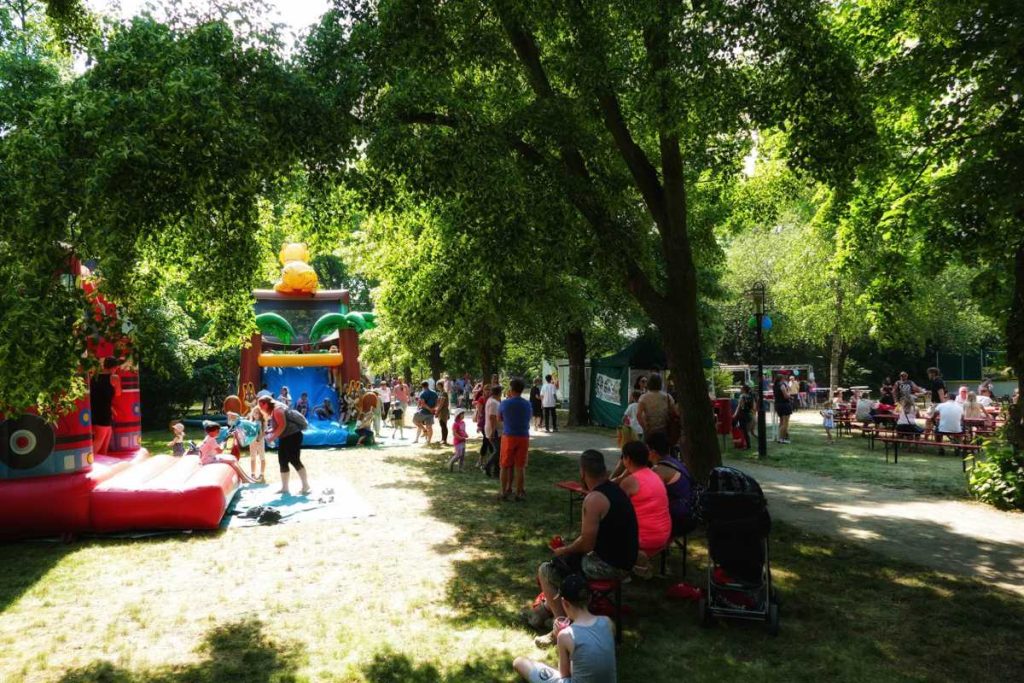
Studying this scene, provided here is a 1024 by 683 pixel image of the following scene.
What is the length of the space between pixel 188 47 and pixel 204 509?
557 centimetres

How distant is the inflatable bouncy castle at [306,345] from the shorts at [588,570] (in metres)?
14.4

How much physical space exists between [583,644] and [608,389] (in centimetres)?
1884

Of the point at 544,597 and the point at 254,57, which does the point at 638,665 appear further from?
the point at 254,57

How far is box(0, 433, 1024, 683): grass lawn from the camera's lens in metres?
4.98

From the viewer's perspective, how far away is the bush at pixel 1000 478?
32.6 feet

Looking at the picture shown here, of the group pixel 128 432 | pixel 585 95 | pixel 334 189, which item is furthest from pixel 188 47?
pixel 128 432

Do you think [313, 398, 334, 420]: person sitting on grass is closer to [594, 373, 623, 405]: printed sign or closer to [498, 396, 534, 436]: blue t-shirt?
[594, 373, 623, 405]: printed sign

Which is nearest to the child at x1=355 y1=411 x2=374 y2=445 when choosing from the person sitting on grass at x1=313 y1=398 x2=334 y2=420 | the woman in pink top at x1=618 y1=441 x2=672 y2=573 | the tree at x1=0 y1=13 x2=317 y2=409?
the person sitting on grass at x1=313 y1=398 x2=334 y2=420

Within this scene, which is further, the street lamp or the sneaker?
the street lamp

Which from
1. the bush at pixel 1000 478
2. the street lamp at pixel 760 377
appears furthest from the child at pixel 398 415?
the bush at pixel 1000 478

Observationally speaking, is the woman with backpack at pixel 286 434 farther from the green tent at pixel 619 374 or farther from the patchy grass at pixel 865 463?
the green tent at pixel 619 374

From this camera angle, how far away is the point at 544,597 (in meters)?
5.46

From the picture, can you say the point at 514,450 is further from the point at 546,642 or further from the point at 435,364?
the point at 435,364

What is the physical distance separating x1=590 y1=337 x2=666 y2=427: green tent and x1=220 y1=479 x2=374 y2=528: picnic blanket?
1142cm
